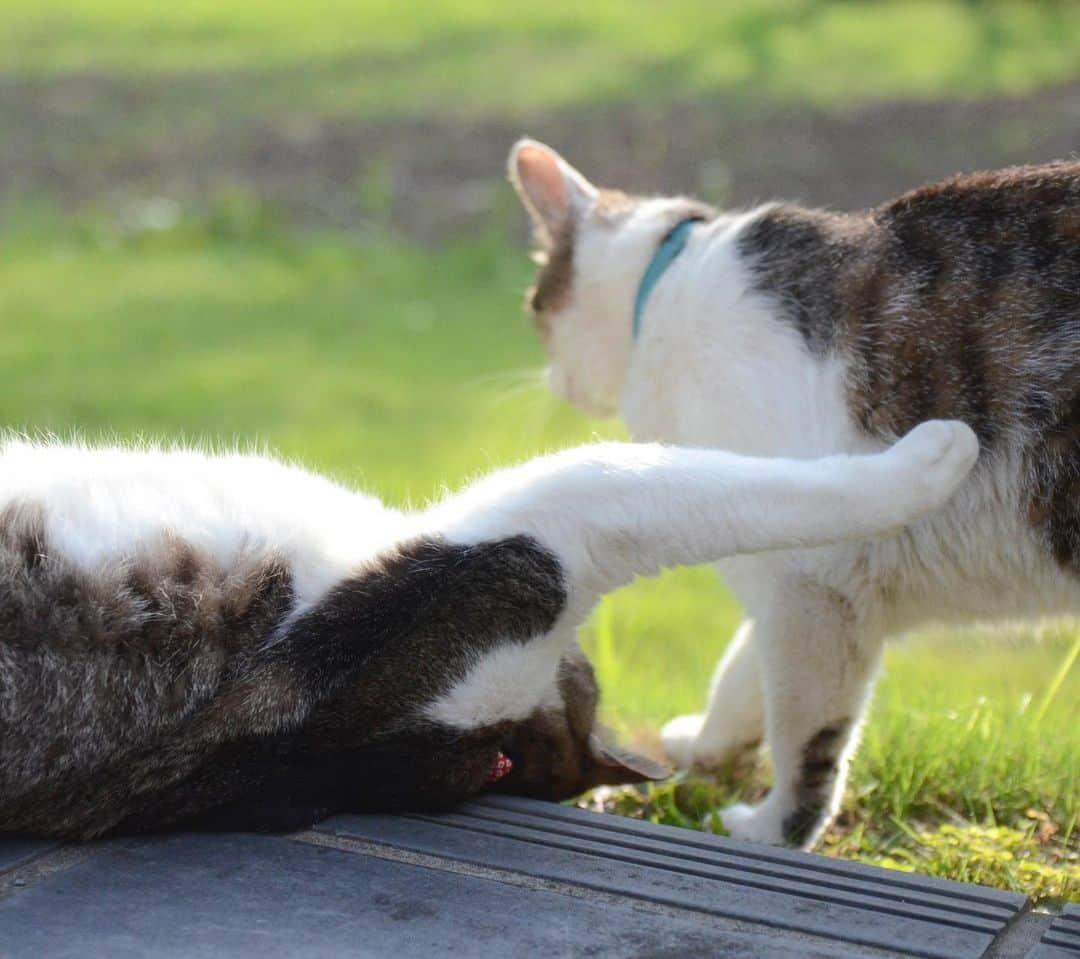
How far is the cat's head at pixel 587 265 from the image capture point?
333cm

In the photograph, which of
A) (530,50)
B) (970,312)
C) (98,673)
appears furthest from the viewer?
(530,50)

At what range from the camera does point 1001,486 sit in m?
2.56

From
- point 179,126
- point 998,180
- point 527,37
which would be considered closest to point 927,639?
point 998,180

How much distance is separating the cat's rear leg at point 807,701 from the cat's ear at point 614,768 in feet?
0.83

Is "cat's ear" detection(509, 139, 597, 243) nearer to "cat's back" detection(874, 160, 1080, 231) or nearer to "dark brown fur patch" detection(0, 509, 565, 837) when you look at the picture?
"cat's back" detection(874, 160, 1080, 231)

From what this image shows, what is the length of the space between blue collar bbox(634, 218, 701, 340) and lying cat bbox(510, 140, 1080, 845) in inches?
2.3

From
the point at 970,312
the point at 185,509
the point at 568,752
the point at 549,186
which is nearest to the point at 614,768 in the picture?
the point at 568,752

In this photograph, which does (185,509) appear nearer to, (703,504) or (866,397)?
(703,504)

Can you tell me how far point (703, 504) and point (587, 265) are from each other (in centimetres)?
119

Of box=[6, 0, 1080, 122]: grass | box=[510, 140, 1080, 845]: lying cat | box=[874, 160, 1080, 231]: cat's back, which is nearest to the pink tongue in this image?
box=[510, 140, 1080, 845]: lying cat

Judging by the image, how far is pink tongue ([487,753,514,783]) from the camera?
8.10 feet

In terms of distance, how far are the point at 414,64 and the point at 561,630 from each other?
12.1 meters

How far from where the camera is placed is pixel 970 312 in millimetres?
2605

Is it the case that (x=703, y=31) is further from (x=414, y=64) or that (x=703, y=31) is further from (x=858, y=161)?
(x=858, y=161)
